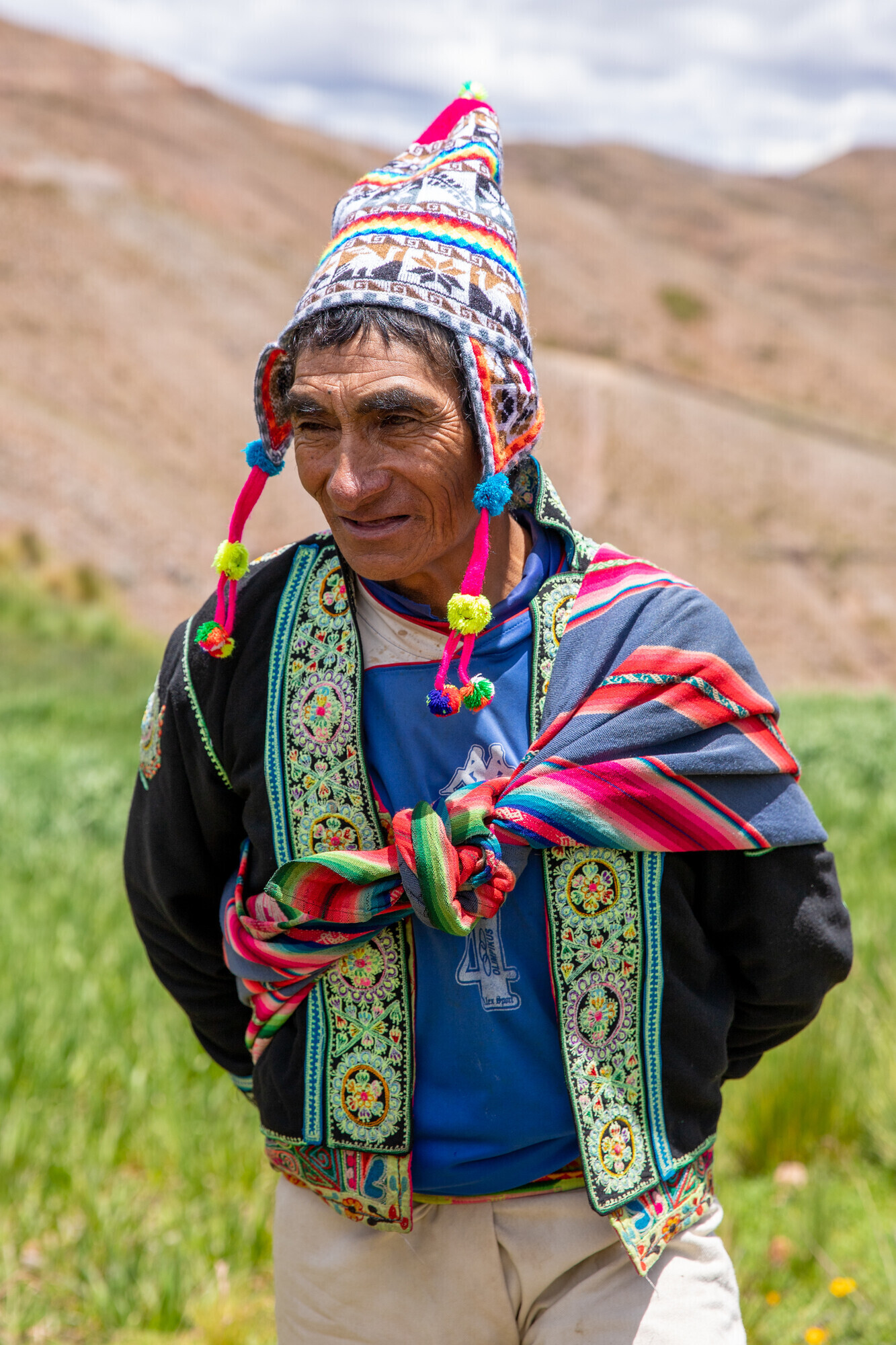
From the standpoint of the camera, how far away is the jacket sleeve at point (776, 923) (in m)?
1.73

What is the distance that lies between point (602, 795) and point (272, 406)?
0.77 m

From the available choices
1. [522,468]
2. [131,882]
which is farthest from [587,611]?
[131,882]

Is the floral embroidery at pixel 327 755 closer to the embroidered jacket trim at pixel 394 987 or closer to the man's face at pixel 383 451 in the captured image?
the embroidered jacket trim at pixel 394 987

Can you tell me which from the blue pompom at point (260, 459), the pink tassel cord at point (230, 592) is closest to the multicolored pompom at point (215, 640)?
A: the pink tassel cord at point (230, 592)

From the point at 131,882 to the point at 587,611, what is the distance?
34.0 inches

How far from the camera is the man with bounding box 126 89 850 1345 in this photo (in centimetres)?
166

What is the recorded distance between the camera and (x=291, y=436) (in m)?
1.88

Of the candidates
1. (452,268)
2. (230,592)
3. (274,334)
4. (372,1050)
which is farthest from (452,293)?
(274,334)

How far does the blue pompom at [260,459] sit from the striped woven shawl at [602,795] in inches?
20.9

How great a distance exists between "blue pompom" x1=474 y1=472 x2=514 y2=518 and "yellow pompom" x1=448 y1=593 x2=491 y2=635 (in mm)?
123

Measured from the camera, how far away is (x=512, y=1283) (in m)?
1.78

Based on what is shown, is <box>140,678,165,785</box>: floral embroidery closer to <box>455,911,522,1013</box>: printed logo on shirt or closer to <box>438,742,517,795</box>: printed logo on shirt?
<box>438,742,517,795</box>: printed logo on shirt

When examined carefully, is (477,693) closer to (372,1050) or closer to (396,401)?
(396,401)

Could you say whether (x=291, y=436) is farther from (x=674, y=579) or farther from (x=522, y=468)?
(x=674, y=579)
